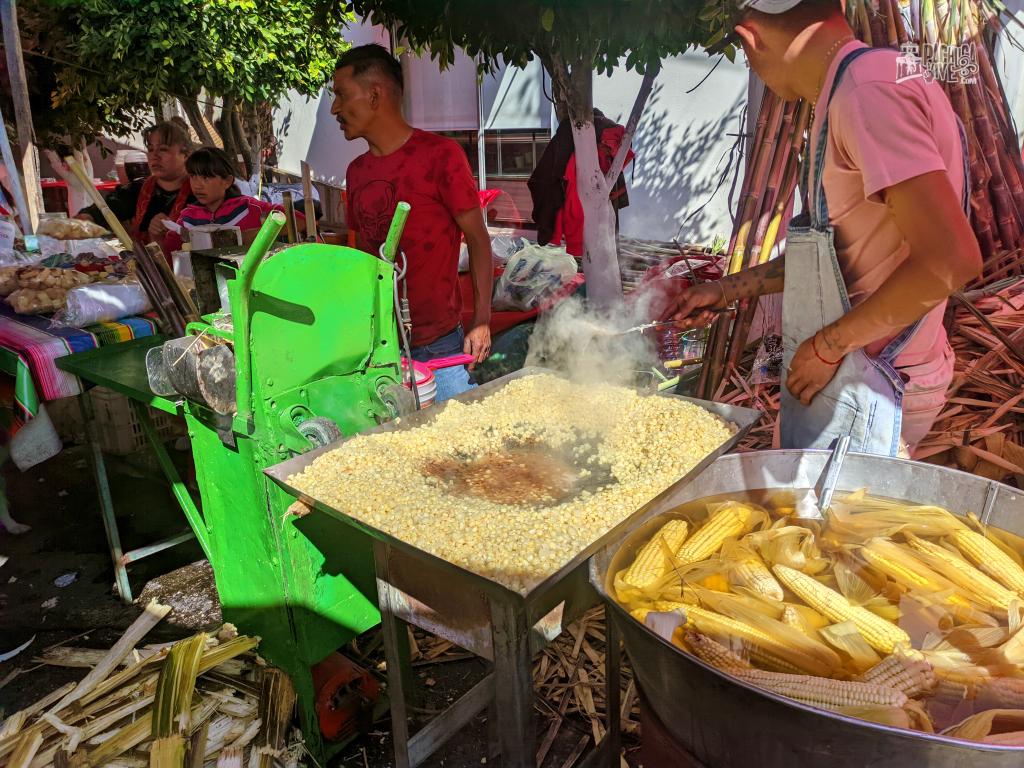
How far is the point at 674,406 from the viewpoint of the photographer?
2.53 meters

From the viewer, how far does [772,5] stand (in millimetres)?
1831

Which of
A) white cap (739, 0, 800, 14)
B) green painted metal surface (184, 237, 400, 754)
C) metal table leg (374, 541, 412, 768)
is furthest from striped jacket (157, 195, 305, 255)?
white cap (739, 0, 800, 14)

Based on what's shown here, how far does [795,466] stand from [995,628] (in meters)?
0.64

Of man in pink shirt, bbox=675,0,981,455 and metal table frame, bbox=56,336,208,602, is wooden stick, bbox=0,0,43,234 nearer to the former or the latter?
metal table frame, bbox=56,336,208,602

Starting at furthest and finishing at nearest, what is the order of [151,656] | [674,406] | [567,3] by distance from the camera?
[567,3]
[151,656]
[674,406]

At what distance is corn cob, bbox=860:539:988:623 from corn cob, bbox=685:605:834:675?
1.19ft

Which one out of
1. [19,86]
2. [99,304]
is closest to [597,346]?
[99,304]

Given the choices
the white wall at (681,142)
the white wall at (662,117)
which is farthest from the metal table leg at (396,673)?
the white wall at (681,142)

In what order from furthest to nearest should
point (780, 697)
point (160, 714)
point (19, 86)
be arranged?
point (19, 86), point (160, 714), point (780, 697)

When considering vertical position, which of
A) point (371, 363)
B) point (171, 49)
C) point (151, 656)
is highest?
point (171, 49)

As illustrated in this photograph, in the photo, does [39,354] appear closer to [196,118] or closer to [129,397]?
[129,397]

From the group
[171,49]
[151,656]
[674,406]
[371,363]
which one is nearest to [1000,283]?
[674,406]

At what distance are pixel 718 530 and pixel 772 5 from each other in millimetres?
→ 1394

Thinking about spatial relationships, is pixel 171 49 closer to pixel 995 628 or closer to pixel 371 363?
pixel 371 363
